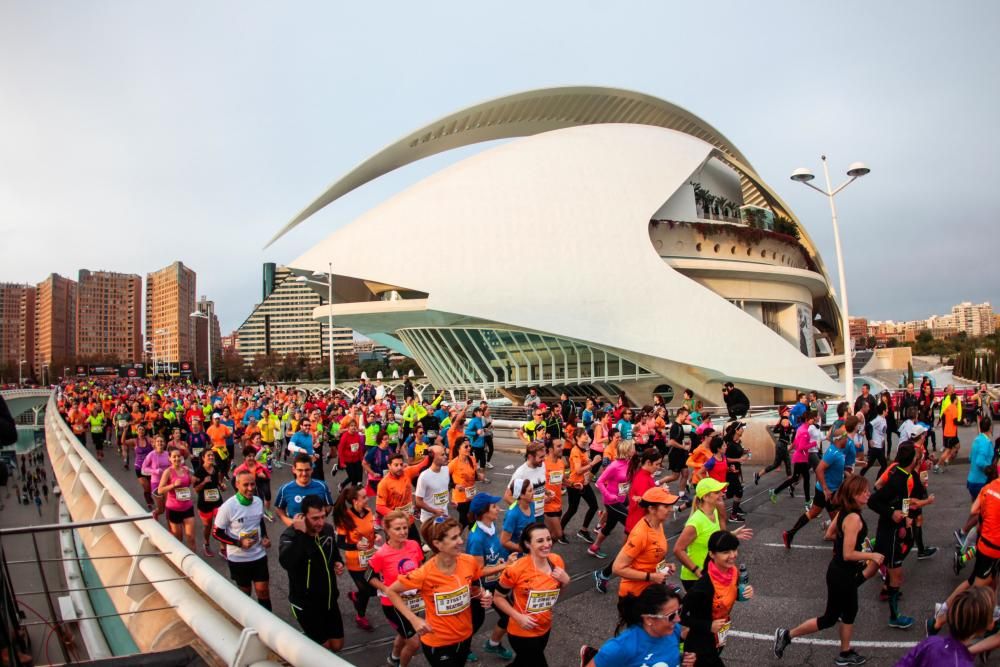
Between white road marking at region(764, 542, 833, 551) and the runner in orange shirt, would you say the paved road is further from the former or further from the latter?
the runner in orange shirt

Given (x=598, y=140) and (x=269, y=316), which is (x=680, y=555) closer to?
Result: (x=598, y=140)

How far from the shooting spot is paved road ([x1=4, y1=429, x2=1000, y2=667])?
4.58 meters

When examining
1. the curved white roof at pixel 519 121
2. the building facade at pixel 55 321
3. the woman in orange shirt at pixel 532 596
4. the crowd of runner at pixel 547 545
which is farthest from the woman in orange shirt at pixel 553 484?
the building facade at pixel 55 321

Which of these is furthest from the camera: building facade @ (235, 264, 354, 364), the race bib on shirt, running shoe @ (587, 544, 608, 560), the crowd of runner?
building facade @ (235, 264, 354, 364)

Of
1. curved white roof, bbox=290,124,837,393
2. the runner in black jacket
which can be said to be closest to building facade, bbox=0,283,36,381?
curved white roof, bbox=290,124,837,393

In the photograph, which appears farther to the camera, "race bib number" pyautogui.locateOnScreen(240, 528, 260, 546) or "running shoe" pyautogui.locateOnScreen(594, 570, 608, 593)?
"running shoe" pyautogui.locateOnScreen(594, 570, 608, 593)

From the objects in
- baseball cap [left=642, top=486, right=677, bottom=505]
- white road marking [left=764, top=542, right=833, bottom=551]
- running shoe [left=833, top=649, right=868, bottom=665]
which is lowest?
white road marking [left=764, top=542, right=833, bottom=551]

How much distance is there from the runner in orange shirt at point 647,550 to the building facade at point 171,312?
11970 centimetres

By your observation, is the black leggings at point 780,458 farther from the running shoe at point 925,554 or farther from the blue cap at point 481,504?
the blue cap at point 481,504

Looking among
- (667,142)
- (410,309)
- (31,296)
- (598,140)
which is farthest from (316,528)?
(31,296)

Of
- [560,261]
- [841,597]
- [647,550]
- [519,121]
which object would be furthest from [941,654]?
[519,121]

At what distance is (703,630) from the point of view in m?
3.26

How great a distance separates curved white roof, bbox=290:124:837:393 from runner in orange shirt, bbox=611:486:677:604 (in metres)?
18.2

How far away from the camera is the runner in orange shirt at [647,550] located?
4.03 meters
